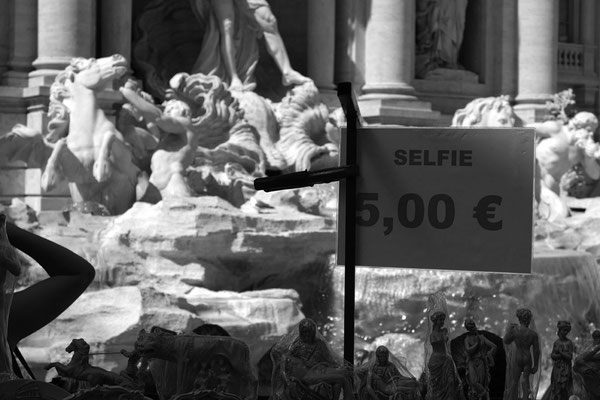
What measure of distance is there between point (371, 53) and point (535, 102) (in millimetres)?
3272

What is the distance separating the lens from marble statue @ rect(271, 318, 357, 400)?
6.91m

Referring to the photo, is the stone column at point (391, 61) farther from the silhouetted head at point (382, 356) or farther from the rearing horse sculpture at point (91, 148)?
the silhouetted head at point (382, 356)

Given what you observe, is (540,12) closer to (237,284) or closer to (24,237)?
(237,284)

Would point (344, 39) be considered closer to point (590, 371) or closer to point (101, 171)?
point (101, 171)

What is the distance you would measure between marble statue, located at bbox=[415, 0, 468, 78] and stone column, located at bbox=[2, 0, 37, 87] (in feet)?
24.5

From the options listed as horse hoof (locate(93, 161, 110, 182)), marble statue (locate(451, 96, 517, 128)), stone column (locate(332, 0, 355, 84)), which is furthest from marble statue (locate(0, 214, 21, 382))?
stone column (locate(332, 0, 355, 84))

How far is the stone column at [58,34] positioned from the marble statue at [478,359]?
461 inches

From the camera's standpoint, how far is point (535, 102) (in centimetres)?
2652

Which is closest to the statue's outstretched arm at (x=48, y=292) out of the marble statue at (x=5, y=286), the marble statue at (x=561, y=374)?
the marble statue at (x=5, y=286)

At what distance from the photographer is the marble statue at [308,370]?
22.7ft

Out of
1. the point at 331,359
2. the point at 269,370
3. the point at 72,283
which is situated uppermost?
the point at 72,283

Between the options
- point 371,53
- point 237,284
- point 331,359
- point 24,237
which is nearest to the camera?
point 24,237

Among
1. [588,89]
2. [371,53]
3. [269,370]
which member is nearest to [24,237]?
[269,370]

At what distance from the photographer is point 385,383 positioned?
7426 mm
